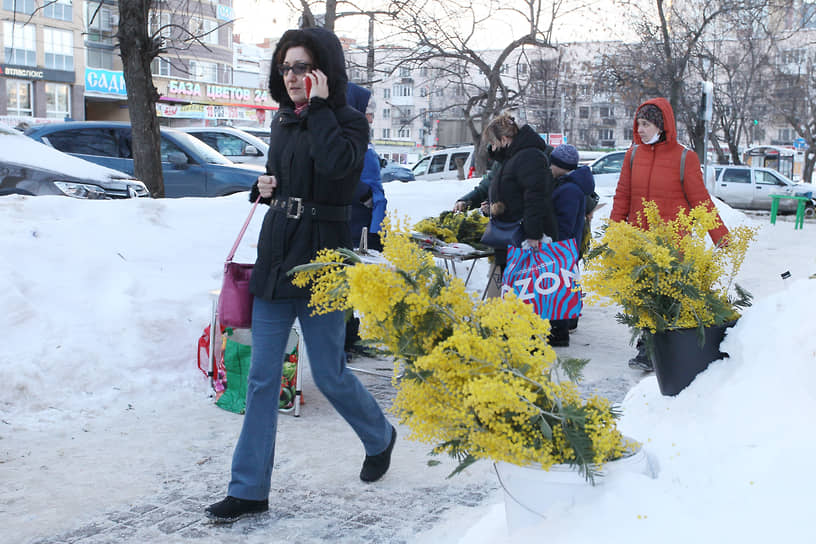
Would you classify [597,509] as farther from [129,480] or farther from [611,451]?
[129,480]

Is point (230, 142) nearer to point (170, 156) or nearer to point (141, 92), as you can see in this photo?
point (170, 156)

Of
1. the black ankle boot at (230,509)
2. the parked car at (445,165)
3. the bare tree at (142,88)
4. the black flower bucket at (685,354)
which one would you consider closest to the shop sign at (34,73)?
the parked car at (445,165)

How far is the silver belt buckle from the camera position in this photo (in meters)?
3.33

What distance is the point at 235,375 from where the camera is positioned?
16.2 feet

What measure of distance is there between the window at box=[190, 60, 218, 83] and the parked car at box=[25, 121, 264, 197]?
167 feet

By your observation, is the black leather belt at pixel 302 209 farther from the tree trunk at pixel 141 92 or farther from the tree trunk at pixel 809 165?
the tree trunk at pixel 809 165

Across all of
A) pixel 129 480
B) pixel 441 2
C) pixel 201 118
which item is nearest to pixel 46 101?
pixel 201 118

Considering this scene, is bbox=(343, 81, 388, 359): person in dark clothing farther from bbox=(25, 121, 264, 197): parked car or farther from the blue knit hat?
bbox=(25, 121, 264, 197): parked car

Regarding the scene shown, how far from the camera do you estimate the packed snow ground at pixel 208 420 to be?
2.24 m

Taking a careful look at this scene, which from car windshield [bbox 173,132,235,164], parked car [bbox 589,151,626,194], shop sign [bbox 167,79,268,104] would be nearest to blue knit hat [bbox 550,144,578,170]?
car windshield [bbox 173,132,235,164]

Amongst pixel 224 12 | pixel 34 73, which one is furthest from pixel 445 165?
pixel 224 12

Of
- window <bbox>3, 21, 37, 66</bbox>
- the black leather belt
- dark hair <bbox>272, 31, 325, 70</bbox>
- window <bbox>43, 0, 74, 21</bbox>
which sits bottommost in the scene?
the black leather belt

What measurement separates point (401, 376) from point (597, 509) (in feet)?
2.20

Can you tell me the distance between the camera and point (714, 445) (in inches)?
102
